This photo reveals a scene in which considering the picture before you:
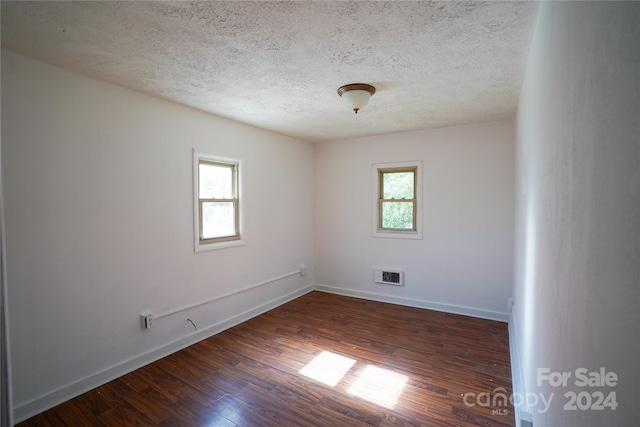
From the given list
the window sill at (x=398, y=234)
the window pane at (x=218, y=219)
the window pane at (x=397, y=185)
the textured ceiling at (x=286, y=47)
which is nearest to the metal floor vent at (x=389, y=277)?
the window sill at (x=398, y=234)

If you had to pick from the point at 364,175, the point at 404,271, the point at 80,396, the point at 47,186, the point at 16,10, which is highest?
the point at 16,10

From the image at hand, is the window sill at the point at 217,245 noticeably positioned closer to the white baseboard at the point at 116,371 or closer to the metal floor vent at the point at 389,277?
the white baseboard at the point at 116,371

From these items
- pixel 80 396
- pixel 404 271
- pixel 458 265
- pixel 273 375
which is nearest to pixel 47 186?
pixel 80 396

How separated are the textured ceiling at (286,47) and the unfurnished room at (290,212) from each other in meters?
0.02

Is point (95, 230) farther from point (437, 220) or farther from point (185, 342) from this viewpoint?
point (437, 220)

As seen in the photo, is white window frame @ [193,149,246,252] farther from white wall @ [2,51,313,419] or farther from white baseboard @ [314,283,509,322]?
white baseboard @ [314,283,509,322]

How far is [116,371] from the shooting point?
262 centimetres

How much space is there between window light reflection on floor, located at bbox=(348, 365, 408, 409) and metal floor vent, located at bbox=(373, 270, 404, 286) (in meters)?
1.89

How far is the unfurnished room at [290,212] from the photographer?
2.77ft

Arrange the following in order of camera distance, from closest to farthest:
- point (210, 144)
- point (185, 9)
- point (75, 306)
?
point (185, 9)
point (75, 306)
point (210, 144)

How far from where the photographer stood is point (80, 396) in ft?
7.74

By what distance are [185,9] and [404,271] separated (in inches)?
157

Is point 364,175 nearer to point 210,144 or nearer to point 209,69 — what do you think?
point 210,144

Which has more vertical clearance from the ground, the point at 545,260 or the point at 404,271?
the point at 545,260
